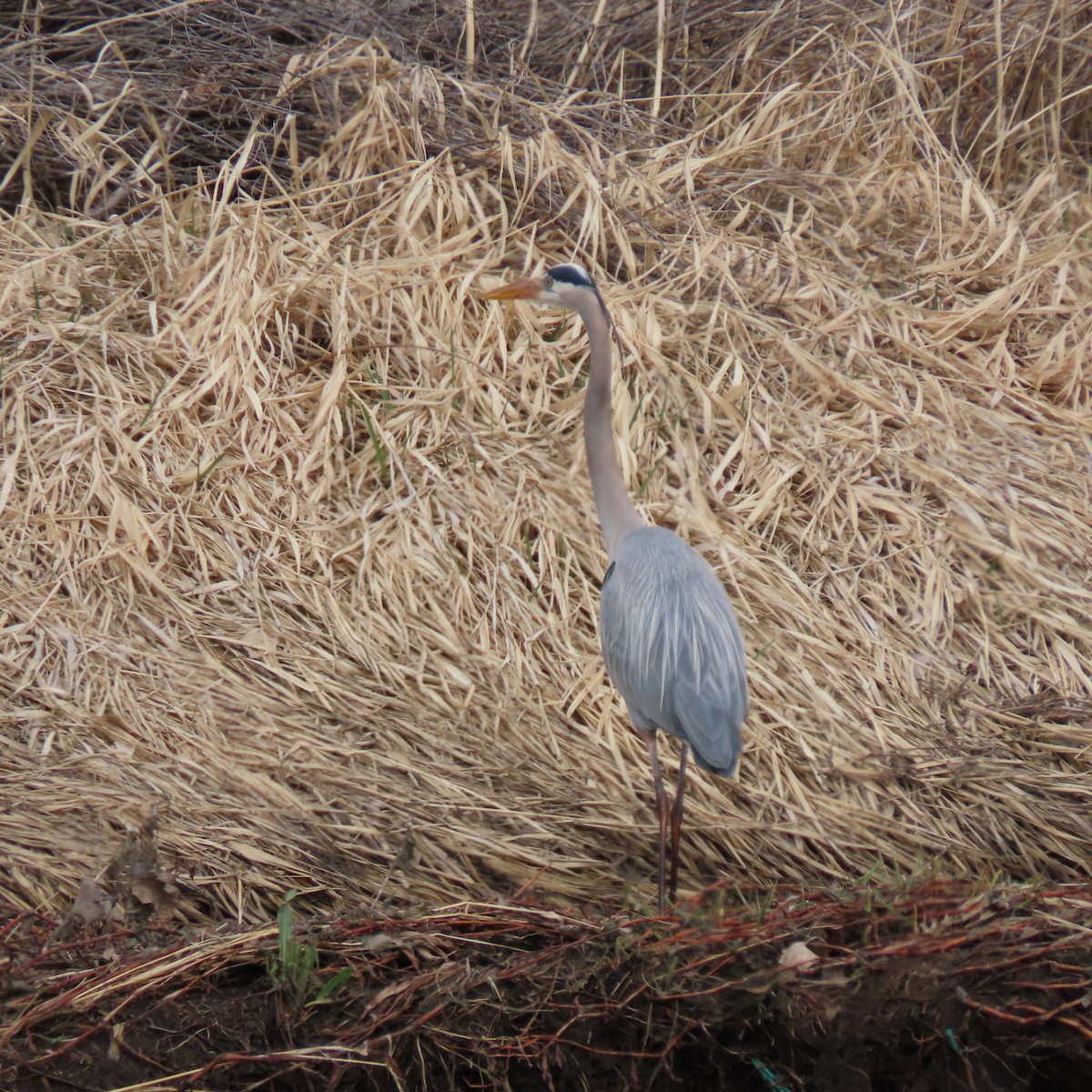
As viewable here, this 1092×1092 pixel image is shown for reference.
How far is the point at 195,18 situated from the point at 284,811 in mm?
3312

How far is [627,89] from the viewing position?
525 cm

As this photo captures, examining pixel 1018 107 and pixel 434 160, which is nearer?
pixel 434 160

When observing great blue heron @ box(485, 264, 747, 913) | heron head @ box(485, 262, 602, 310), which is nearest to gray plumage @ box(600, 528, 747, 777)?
great blue heron @ box(485, 264, 747, 913)

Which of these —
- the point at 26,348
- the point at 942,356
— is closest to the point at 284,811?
the point at 26,348

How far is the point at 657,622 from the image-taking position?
115 inches

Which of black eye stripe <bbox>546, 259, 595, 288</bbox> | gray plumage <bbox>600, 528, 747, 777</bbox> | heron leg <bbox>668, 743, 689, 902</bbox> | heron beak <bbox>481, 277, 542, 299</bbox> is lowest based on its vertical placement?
heron leg <bbox>668, 743, 689, 902</bbox>

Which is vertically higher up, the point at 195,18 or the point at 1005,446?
the point at 195,18

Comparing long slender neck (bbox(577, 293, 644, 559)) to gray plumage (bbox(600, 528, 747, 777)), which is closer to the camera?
gray plumage (bbox(600, 528, 747, 777))

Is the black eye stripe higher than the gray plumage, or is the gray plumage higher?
the black eye stripe

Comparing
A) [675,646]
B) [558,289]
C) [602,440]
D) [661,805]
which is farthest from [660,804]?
[558,289]

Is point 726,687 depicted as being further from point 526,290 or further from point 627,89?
point 627,89

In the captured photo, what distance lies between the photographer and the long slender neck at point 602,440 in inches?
122

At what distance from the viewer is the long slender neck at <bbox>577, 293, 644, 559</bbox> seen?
10.2 ft

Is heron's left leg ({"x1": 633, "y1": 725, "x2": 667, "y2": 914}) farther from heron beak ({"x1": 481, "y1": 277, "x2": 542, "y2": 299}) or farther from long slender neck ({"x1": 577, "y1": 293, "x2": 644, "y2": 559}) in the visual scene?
heron beak ({"x1": 481, "y1": 277, "x2": 542, "y2": 299})
